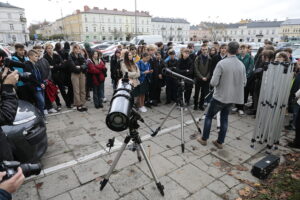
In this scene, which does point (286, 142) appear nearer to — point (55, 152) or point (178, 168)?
point (178, 168)

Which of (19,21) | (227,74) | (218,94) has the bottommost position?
(218,94)

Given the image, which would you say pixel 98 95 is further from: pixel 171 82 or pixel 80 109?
pixel 171 82

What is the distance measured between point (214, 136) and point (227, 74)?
1.66 metres

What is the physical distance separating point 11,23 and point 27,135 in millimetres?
80176

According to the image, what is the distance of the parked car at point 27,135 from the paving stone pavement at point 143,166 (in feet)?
1.42

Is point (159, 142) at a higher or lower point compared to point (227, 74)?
lower

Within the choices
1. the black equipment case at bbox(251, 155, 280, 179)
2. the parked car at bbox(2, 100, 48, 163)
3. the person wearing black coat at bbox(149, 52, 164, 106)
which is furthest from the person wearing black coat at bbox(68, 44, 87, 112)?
the black equipment case at bbox(251, 155, 280, 179)

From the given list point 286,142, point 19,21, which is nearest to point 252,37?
point 19,21

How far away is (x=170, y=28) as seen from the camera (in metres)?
89.0

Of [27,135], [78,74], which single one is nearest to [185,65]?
[78,74]

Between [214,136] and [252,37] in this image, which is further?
[252,37]

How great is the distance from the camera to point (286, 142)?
14.0ft

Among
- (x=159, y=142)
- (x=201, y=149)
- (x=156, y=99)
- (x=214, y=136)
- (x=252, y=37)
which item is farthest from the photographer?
(x=252, y=37)

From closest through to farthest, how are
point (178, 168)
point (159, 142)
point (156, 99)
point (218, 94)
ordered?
1. point (178, 168)
2. point (218, 94)
3. point (159, 142)
4. point (156, 99)
